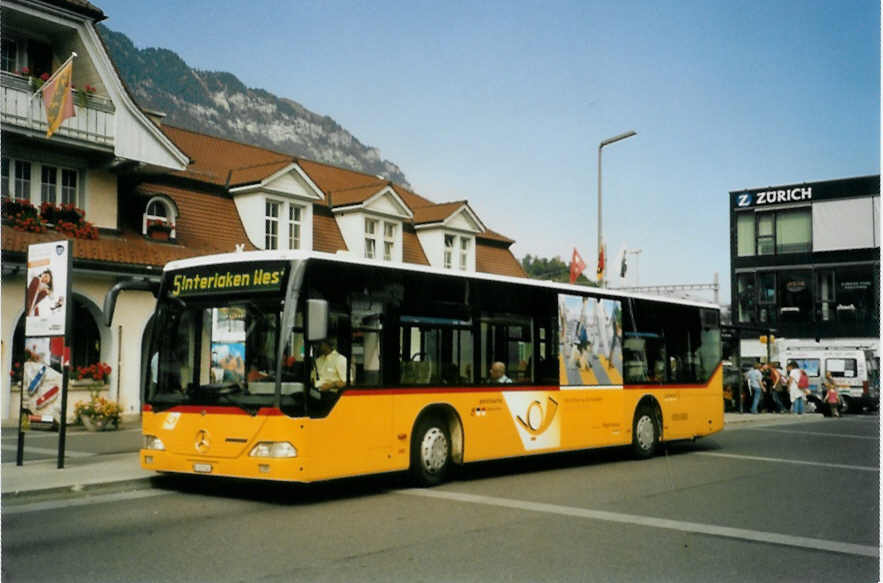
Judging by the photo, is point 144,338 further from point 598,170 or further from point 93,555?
point 93,555

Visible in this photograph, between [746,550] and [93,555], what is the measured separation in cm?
552

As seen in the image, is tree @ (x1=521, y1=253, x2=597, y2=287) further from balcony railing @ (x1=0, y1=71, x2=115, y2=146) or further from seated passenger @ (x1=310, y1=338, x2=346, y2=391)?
seated passenger @ (x1=310, y1=338, x2=346, y2=391)

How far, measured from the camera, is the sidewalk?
10.8 meters

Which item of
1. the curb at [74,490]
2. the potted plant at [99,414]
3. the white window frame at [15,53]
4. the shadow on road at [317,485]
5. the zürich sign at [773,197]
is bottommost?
the shadow on road at [317,485]

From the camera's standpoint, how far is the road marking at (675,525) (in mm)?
8361

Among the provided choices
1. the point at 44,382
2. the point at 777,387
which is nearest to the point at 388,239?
the point at 777,387

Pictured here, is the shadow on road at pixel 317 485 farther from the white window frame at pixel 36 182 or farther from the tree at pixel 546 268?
the tree at pixel 546 268

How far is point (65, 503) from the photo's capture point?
10.5 metres

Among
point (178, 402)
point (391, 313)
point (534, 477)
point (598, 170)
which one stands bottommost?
point (534, 477)

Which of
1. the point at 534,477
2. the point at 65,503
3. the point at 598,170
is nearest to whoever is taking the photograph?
the point at 65,503

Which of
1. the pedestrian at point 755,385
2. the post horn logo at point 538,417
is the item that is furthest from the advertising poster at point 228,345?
the pedestrian at point 755,385

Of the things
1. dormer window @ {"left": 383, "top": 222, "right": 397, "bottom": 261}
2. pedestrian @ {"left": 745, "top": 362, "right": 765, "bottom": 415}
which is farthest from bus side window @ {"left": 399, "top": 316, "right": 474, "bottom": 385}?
pedestrian @ {"left": 745, "top": 362, "right": 765, "bottom": 415}

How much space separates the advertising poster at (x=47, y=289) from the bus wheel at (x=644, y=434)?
962cm

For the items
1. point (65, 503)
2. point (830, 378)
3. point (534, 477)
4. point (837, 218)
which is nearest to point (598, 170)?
point (830, 378)
